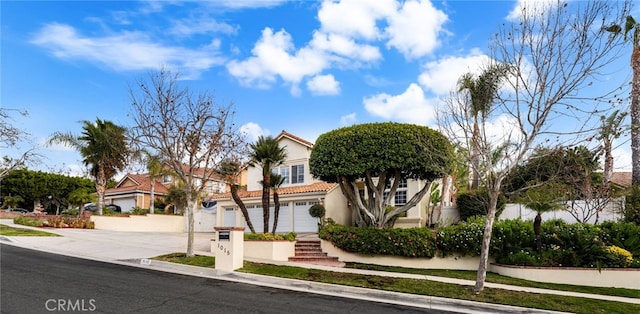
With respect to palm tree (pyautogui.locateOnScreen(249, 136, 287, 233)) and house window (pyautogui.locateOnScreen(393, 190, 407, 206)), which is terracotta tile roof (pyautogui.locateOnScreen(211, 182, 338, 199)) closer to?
house window (pyautogui.locateOnScreen(393, 190, 407, 206))

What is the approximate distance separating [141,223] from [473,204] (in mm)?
22734

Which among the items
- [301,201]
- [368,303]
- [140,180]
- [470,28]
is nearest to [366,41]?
[470,28]

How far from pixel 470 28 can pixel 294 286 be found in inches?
403

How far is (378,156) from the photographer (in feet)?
60.8


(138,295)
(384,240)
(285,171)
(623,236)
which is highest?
(285,171)

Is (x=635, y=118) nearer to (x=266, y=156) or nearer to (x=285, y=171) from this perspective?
(x=266, y=156)

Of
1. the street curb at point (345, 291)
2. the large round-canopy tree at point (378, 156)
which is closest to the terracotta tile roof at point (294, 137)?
the large round-canopy tree at point (378, 156)

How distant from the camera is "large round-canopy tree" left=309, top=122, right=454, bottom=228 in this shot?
18.3m

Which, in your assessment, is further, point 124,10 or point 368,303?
point 124,10

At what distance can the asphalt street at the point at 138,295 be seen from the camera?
344 inches

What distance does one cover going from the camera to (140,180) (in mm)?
→ 41406

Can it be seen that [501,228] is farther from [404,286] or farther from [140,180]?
→ [140,180]

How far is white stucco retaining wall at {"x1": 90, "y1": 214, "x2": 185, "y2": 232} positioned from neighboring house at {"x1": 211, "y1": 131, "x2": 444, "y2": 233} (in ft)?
14.2

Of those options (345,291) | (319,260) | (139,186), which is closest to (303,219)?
(319,260)
